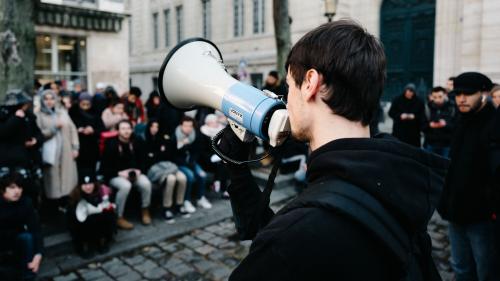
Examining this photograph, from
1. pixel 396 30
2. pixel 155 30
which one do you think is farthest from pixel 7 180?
pixel 155 30

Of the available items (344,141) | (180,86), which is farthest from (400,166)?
(180,86)

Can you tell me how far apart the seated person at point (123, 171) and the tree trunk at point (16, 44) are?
128 centimetres

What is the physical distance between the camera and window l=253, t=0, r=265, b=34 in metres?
18.9

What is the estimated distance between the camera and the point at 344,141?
115cm

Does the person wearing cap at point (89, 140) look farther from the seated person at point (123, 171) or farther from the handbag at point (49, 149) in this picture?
the handbag at point (49, 149)

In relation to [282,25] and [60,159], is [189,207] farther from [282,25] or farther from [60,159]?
[282,25]

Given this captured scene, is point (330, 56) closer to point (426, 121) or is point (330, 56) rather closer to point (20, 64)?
point (20, 64)

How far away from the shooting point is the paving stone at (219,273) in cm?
429

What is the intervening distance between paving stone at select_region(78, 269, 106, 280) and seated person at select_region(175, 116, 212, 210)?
1939 mm

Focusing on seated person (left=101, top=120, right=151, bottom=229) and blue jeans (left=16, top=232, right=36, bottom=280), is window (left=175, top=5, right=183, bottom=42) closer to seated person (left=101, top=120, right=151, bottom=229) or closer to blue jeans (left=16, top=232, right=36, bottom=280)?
seated person (left=101, top=120, right=151, bottom=229)

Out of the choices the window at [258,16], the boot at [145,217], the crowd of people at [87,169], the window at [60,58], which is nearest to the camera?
the crowd of people at [87,169]

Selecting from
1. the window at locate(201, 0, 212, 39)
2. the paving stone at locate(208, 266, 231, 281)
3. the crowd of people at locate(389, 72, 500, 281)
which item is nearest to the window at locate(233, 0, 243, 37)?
the window at locate(201, 0, 212, 39)

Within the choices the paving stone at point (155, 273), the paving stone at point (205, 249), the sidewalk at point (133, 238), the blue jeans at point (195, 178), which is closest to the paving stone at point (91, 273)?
the sidewalk at point (133, 238)

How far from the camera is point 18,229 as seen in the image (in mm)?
4082
